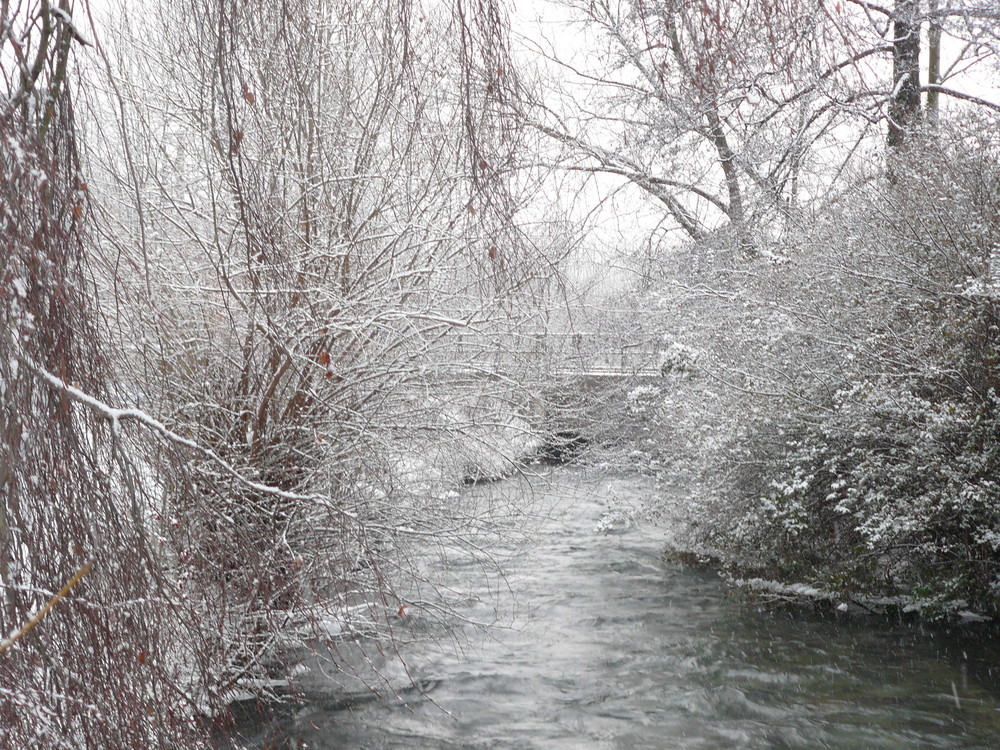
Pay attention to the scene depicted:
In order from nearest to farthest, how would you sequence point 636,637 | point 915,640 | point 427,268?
point 427,268
point 915,640
point 636,637

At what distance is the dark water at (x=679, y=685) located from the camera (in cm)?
745

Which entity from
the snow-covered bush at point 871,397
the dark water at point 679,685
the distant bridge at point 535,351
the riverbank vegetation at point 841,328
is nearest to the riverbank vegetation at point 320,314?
the distant bridge at point 535,351

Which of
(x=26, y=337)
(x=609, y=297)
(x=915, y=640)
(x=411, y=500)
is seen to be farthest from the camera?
(x=609, y=297)

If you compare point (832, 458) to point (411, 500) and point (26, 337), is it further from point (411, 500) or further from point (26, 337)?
point (26, 337)

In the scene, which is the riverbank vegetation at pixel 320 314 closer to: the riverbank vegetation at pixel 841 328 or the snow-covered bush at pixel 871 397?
the riverbank vegetation at pixel 841 328

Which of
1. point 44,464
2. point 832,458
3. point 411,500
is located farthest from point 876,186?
point 44,464

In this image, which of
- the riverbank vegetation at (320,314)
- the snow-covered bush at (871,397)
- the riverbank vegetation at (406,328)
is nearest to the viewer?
the riverbank vegetation at (406,328)

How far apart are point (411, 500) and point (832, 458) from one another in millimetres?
4887

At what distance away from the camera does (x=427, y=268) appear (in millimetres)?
7887

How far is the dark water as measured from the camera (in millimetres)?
7453

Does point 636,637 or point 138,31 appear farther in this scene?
point 636,637

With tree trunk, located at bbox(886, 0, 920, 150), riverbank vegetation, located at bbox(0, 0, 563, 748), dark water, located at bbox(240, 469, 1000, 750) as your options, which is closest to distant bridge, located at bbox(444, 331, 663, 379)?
riverbank vegetation, located at bbox(0, 0, 563, 748)

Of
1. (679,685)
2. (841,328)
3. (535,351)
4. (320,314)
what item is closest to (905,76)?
(841,328)

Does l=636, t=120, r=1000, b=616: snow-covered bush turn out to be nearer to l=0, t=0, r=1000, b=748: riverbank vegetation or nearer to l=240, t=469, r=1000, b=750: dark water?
l=0, t=0, r=1000, b=748: riverbank vegetation
